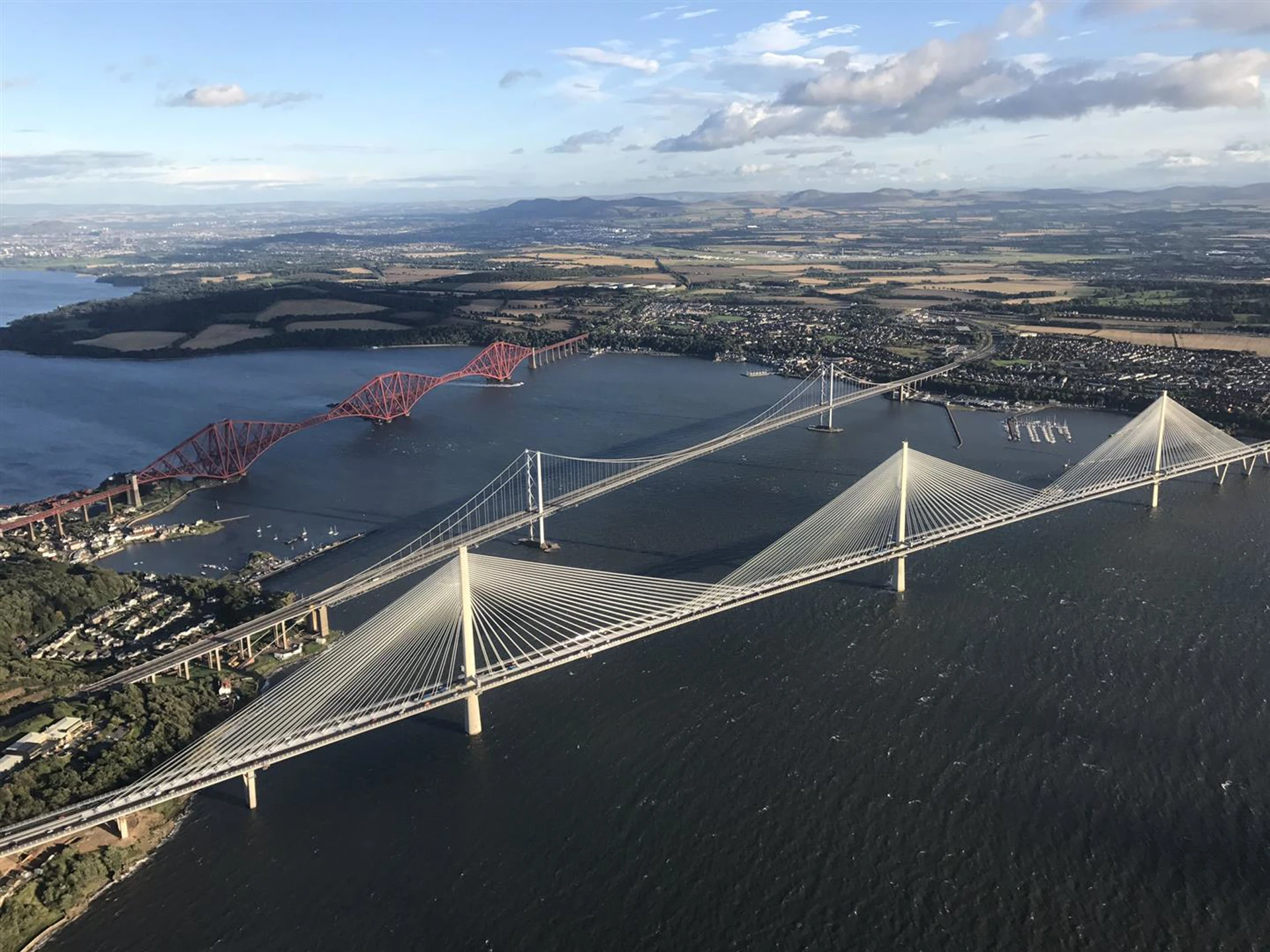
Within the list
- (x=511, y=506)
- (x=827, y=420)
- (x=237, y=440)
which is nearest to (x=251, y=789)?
(x=511, y=506)

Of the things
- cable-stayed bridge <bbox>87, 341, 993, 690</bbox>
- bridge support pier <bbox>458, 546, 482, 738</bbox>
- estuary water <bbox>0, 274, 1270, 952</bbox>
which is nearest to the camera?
estuary water <bbox>0, 274, 1270, 952</bbox>

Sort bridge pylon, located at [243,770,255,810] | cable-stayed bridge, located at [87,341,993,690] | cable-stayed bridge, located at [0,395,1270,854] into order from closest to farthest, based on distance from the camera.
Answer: cable-stayed bridge, located at [0,395,1270,854] → bridge pylon, located at [243,770,255,810] → cable-stayed bridge, located at [87,341,993,690]

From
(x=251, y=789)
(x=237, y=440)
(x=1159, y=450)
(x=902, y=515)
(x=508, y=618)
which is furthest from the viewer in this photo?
(x=237, y=440)

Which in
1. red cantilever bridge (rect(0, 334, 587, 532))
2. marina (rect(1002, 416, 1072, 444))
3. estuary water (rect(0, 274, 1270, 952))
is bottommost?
estuary water (rect(0, 274, 1270, 952))

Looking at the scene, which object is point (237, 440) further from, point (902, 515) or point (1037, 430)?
point (1037, 430)

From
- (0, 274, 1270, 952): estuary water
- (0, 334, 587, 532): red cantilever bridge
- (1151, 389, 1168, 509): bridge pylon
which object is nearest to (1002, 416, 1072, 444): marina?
(1151, 389, 1168, 509): bridge pylon

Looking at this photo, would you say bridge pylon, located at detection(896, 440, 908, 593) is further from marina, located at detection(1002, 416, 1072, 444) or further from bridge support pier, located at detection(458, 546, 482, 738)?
marina, located at detection(1002, 416, 1072, 444)

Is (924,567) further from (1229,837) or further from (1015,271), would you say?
(1015,271)
